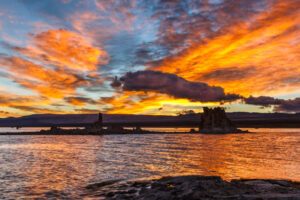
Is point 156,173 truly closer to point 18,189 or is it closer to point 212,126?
point 18,189

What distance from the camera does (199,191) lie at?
14.1m

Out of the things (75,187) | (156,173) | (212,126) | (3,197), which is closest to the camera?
(3,197)

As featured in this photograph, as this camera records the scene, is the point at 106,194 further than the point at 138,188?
No

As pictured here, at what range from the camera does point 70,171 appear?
26219 millimetres

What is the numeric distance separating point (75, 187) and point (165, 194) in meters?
8.92

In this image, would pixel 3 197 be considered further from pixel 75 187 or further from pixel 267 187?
pixel 267 187

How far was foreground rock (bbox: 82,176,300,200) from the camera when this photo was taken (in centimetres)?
1331

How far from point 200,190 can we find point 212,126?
190564 mm

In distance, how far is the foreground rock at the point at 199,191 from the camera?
13306 mm

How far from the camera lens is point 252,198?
12.1 m

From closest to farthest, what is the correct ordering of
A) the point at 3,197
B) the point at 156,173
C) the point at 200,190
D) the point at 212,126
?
the point at 200,190, the point at 3,197, the point at 156,173, the point at 212,126

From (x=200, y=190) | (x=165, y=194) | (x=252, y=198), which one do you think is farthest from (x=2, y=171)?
(x=252, y=198)

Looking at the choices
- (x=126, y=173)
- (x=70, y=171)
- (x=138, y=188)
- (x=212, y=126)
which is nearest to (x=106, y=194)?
(x=138, y=188)

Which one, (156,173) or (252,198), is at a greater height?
(252,198)
